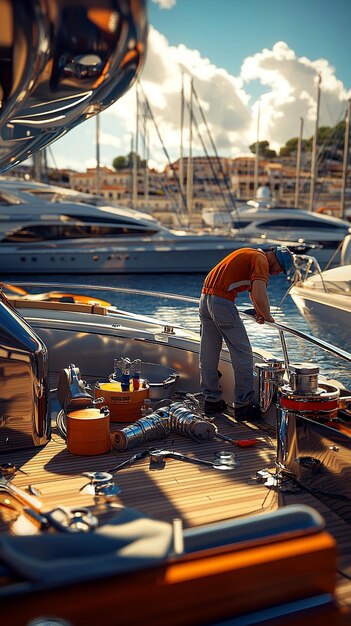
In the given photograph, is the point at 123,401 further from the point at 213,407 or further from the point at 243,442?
the point at 243,442

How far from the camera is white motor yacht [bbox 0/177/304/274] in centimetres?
2023

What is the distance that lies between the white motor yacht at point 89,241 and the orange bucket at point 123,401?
15.8 meters

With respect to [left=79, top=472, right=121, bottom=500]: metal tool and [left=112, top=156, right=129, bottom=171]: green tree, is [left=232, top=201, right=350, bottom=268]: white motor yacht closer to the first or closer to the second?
[left=79, top=472, right=121, bottom=500]: metal tool

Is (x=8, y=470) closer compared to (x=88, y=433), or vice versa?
(x=8, y=470)

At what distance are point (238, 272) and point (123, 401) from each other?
1184 millimetres

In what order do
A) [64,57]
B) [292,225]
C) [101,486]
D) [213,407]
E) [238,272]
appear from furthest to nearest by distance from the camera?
1. [292,225]
2. [213,407]
3. [238,272]
4. [101,486]
5. [64,57]

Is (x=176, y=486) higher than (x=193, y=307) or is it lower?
higher

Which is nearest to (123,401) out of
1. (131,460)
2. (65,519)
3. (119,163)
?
(131,460)

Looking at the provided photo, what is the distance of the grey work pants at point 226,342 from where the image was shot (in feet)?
15.2

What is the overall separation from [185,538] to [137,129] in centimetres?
2923

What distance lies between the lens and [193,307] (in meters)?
15.3

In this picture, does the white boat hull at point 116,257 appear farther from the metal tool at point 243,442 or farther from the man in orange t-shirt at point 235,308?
the metal tool at point 243,442

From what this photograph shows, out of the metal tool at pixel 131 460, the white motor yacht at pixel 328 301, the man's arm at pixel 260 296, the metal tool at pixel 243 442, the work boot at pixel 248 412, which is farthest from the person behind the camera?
the white motor yacht at pixel 328 301

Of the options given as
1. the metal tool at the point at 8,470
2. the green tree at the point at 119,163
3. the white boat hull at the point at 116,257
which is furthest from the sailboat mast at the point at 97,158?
the green tree at the point at 119,163
